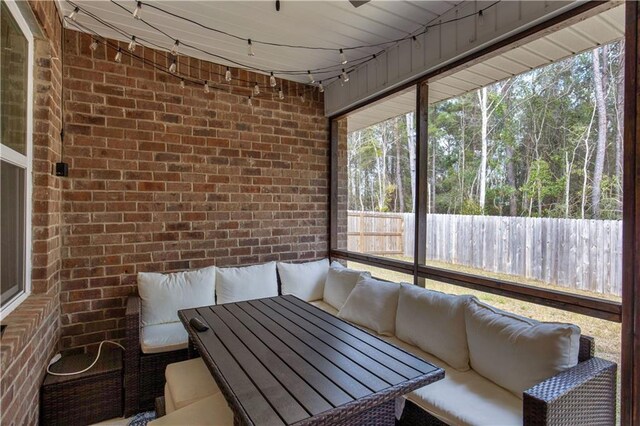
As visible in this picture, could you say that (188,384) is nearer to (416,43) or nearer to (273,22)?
(273,22)

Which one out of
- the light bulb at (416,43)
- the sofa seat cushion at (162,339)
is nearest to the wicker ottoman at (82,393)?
the sofa seat cushion at (162,339)

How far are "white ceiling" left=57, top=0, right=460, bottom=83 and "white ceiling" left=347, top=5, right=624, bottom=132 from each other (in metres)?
0.57

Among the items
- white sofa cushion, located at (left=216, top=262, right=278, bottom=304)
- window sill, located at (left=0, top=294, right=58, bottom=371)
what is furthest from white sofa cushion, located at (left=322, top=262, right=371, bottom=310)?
window sill, located at (left=0, top=294, right=58, bottom=371)

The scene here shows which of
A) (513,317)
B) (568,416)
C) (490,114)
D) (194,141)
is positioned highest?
(490,114)

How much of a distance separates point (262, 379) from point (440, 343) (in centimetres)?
120

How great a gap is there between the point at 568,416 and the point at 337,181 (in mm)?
3039

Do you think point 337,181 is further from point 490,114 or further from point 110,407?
point 110,407

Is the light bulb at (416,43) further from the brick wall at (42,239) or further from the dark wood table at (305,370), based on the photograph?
the brick wall at (42,239)

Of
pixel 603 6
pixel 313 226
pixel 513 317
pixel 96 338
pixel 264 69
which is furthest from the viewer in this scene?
pixel 313 226

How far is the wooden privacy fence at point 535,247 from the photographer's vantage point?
1.94m

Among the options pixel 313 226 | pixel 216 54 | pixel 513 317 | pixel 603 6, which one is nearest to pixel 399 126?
pixel 313 226

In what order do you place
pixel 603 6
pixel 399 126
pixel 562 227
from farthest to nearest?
pixel 399 126, pixel 562 227, pixel 603 6

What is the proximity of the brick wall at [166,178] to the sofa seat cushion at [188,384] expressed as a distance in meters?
1.33

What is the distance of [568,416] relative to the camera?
138 cm
